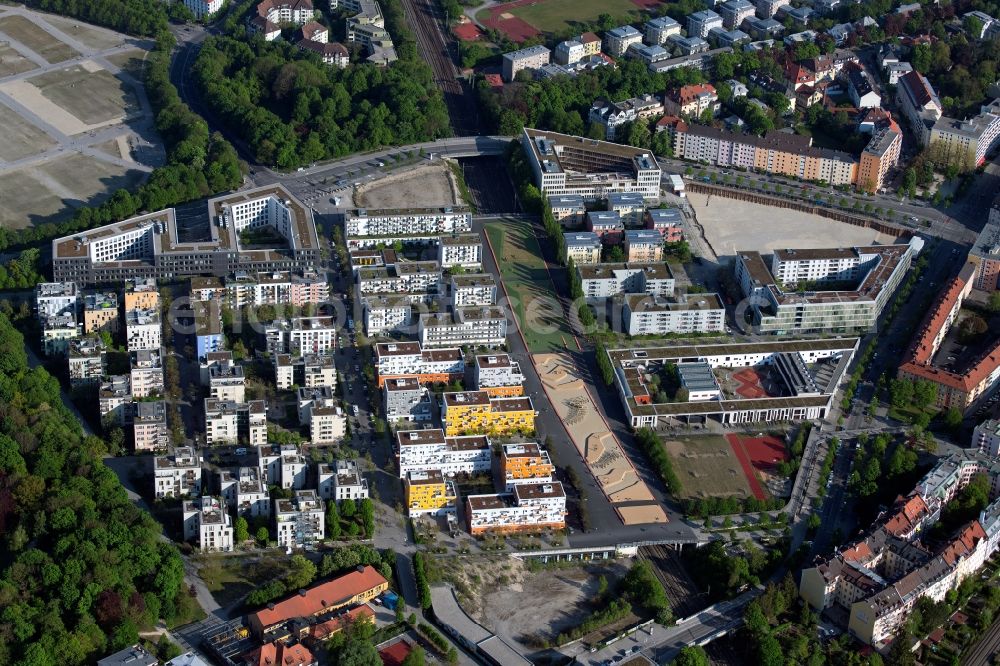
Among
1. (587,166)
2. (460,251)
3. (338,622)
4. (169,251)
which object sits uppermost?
(169,251)

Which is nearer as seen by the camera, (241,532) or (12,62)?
(241,532)

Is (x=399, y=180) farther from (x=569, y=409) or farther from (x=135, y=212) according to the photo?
(x=569, y=409)

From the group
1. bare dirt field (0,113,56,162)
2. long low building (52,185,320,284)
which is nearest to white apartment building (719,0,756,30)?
long low building (52,185,320,284)

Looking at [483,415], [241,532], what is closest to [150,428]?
[241,532]

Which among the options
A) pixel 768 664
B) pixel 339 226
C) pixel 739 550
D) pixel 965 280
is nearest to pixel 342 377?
pixel 339 226

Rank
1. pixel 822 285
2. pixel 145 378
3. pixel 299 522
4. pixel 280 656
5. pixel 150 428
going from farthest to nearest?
pixel 822 285
pixel 145 378
pixel 150 428
pixel 299 522
pixel 280 656

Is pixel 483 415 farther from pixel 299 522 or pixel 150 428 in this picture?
pixel 150 428
